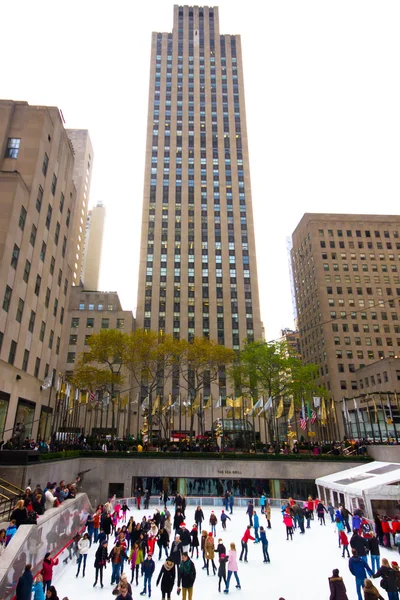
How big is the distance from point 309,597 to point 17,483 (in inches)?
728

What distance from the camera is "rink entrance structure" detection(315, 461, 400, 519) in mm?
23344

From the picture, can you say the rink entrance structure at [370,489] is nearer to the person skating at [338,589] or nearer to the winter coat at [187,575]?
the person skating at [338,589]

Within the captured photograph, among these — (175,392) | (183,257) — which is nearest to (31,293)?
(175,392)

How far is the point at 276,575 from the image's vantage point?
16094mm

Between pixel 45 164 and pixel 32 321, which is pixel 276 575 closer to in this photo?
pixel 32 321

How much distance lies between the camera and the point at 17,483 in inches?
955

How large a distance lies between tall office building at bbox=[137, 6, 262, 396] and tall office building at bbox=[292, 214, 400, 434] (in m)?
15.6

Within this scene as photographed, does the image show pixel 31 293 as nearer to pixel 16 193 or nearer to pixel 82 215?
pixel 16 193

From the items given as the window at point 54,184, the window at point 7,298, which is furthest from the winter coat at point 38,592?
the window at point 54,184

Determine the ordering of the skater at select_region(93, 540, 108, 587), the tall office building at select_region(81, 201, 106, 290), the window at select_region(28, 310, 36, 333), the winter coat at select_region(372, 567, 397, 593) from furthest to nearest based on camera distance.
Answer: the tall office building at select_region(81, 201, 106, 290), the window at select_region(28, 310, 36, 333), the skater at select_region(93, 540, 108, 587), the winter coat at select_region(372, 567, 397, 593)

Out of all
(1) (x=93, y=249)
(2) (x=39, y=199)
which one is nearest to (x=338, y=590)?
(2) (x=39, y=199)

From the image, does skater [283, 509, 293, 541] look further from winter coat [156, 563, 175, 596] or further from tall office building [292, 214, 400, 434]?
tall office building [292, 214, 400, 434]

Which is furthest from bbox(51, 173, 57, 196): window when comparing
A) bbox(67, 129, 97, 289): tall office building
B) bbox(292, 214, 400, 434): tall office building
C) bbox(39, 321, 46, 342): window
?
bbox(292, 214, 400, 434): tall office building

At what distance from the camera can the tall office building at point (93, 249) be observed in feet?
393
